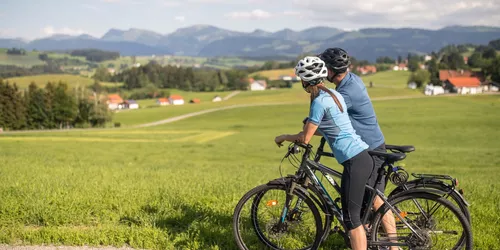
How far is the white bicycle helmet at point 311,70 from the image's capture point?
14.8ft

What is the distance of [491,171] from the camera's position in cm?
2080

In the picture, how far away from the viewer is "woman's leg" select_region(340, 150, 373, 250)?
4.55 metres

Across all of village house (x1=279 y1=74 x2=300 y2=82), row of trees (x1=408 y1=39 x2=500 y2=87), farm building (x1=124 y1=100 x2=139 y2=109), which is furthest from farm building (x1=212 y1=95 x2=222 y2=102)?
row of trees (x1=408 y1=39 x2=500 y2=87)

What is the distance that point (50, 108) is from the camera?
7175 centimetres

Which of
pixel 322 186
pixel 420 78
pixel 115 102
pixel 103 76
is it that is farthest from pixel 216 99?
pixel 322 186

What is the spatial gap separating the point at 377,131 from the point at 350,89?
72 centimetres

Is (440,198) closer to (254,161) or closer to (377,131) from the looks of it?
(377,131)

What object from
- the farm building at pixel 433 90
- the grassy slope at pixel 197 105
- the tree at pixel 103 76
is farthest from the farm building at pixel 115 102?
the farm building at pixel 433 90

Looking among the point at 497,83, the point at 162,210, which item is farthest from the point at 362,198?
the point at 497,83

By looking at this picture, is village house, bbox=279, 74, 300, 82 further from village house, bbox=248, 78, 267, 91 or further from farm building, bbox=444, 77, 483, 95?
farm building, bbox=444, 77, 483, 95

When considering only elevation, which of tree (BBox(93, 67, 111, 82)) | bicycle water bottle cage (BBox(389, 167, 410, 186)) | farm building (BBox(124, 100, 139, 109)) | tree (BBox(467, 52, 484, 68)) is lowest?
farm building (BBox(124, 100, 139, 109))

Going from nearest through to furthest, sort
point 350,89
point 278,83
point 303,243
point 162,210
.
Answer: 1. point 350,89
2. point 303,243
3. point 162,210
4. point 278,83

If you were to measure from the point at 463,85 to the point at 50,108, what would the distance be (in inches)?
4185

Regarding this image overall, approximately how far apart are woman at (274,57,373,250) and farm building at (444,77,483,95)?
123 metres
